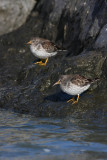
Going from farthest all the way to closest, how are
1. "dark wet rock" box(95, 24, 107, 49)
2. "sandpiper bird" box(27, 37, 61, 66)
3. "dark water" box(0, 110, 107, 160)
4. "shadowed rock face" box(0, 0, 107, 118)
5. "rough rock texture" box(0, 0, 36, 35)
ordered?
"rough rock texture" box(0, 0, 36, 35) < "sandpiper bird" box(27, 37, 61, 66) < "dark wet rock" box(95, 24, 107, 49) < "shadowed rock face" box(0, 0, 107, 118) < "dark water" box(0, 110, 107, 160)

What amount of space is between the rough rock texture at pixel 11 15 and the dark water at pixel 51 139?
30.9 feet

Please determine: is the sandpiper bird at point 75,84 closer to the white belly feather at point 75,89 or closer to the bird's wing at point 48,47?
the white belly feather at point 75,89

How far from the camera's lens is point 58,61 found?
516 inches

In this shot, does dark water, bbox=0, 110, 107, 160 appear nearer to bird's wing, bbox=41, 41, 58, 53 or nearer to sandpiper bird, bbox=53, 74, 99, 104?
sandpiper bird, bbox=53, 74, 99, 104

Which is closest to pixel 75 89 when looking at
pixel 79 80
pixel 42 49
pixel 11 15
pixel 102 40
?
pixel 79 80

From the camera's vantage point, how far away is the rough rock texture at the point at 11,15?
62.1 feet

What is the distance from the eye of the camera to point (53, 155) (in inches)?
280

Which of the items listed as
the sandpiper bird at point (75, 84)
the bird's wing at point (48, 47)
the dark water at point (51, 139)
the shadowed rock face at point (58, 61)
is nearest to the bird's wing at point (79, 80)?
the sandpiper bird at point (75, 84)

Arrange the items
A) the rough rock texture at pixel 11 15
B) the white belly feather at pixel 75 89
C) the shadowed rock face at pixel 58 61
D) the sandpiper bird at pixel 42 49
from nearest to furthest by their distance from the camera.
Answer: the white belly feather at pixel 75 89 → the shadowed rock face at pixel 58 61 → the sandpiper bird at pixel 42 49 → the rough rock texture at pixel 11 15

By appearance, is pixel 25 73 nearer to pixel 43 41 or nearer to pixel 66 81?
pixel 43 41

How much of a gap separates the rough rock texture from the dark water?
943 cm

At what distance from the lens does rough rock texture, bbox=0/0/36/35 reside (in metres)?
18.9

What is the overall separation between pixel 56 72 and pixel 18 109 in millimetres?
1904

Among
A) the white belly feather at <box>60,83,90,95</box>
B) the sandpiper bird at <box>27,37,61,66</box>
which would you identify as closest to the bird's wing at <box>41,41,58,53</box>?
the sandpiper bird at <box>27,37,61,66</box>
